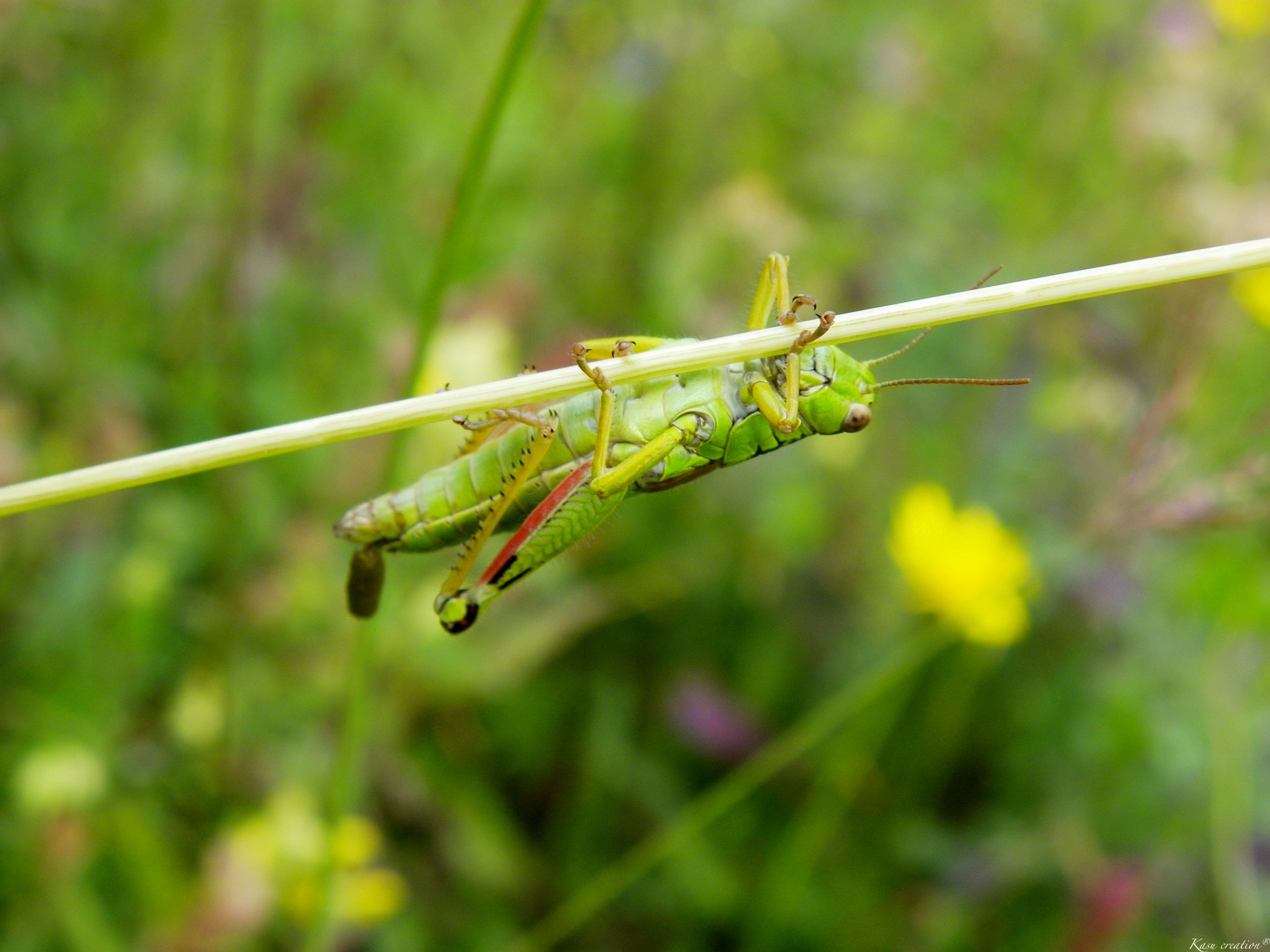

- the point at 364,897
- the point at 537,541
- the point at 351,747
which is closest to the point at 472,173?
the point at 537,541

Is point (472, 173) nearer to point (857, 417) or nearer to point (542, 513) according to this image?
point (542, 513)

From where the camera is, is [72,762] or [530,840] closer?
[72,762]

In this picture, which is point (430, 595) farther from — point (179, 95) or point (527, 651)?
point (179, 95)

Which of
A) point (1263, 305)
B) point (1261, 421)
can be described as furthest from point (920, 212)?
point (1261, 421)

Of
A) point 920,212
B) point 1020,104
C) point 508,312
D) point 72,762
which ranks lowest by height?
point 72,762

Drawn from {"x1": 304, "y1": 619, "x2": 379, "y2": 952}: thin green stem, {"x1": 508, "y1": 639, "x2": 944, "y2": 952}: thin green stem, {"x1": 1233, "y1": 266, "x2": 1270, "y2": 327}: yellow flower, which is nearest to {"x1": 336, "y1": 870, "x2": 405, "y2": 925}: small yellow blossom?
{"x1": 508, "y1": 639, "x2": 944, "y2": 952}: thin green stem

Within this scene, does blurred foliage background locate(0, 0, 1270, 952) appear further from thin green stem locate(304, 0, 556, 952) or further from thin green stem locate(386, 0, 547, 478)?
thin green stem locate(386, 0, 547, 478)

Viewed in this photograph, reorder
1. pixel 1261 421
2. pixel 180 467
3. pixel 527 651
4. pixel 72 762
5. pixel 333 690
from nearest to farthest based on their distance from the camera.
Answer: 1. pixel 180 467
2. pixel 1261 421
3. pixel 72 762
4. pixel 333 690
5. pixel 527 651
